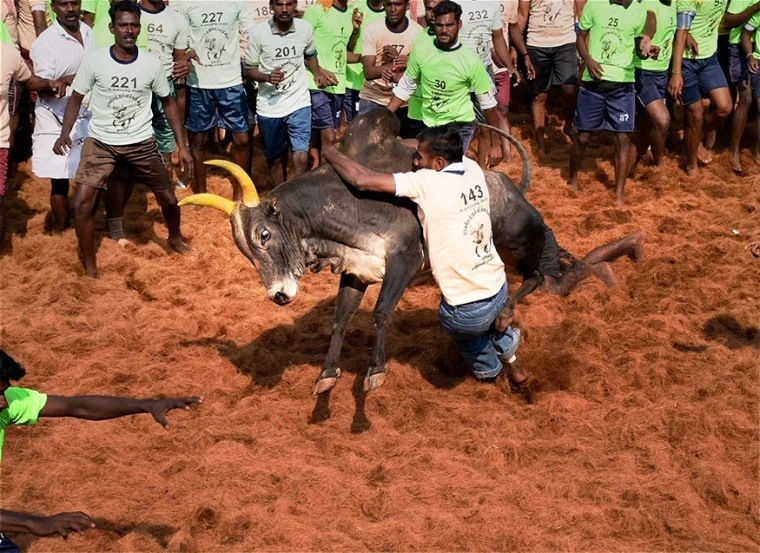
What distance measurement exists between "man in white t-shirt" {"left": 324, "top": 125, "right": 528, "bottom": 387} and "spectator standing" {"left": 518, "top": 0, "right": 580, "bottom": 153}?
576 centimetres

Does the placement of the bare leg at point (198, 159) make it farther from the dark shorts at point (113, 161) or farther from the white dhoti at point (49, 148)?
the white dhoti at point (49, 148)

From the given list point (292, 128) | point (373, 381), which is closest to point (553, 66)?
point (292, 128)

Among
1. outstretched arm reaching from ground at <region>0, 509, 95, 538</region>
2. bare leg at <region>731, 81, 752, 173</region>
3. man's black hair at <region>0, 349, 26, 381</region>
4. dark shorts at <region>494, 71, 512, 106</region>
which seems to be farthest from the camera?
Answer: dark shorts at <region>494, 71, 512, 106</region>

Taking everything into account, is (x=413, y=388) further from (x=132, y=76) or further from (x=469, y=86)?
(x=132, y=76)

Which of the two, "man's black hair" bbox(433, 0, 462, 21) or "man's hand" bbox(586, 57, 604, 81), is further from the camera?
"man's hand" bbox(586, 57, 604, 81)

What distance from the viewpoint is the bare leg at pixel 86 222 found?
29.5 feet

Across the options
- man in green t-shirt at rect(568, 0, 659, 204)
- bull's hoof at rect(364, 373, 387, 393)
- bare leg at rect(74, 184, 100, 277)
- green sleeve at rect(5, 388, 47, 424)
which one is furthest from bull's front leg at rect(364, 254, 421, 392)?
man in green t-shirt at rect(568, 0, 659, 204)

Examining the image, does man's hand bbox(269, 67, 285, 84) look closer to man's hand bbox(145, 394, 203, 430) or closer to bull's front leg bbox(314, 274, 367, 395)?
bull's front leg bbox(314, 274, 367, 395)

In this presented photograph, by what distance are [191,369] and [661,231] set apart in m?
4.81

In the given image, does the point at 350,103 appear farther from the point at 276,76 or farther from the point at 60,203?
the point at 60,203

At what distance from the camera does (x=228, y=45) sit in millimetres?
10328

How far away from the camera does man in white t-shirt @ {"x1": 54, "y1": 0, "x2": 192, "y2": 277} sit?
28.8 ft

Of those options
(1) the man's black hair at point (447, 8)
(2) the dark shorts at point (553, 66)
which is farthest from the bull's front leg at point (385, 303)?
(2) the dark shorts at point (553, 66)

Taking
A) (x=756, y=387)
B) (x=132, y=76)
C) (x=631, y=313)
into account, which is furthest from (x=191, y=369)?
(x=756, y=387)
